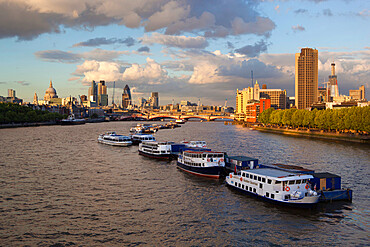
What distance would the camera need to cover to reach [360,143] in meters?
81.4

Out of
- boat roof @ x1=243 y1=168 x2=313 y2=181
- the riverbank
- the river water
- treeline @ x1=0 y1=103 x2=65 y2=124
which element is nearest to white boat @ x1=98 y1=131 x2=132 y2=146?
the river water

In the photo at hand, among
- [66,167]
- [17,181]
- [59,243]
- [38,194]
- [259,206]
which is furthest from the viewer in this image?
[66,167]

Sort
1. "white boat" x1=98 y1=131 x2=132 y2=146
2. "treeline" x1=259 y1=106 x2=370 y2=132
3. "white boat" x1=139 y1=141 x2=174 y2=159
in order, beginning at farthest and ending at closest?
"treeline" x1=259 y1=106 x2=370 y2=132
"white boat" x1=98 y1=131 x2=132 y2=146
"white boat" x1=139 y1=141 x2=174 y2=159

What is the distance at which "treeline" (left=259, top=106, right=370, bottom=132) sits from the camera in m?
87.6

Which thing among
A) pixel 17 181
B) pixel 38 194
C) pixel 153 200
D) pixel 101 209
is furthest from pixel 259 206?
pixel 17 181

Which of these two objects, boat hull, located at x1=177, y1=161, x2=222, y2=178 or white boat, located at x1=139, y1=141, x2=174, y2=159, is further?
white boat, located at x1=139, y1=141, x2=174, y2=159

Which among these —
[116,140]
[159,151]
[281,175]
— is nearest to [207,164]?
[281,175]

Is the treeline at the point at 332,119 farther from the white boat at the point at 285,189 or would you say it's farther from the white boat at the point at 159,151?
the white boat at the point at 285,189

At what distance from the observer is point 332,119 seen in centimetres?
10056

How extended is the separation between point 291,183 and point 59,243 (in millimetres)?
19581

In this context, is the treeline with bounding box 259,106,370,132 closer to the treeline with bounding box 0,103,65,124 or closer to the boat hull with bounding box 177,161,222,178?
the boat hull with bounding box 177,161,222,178

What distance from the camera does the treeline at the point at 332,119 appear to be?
87.6 metres

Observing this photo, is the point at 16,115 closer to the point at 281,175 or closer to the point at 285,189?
the point at 281,175

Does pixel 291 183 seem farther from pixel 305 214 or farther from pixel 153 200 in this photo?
pixel 153 200
